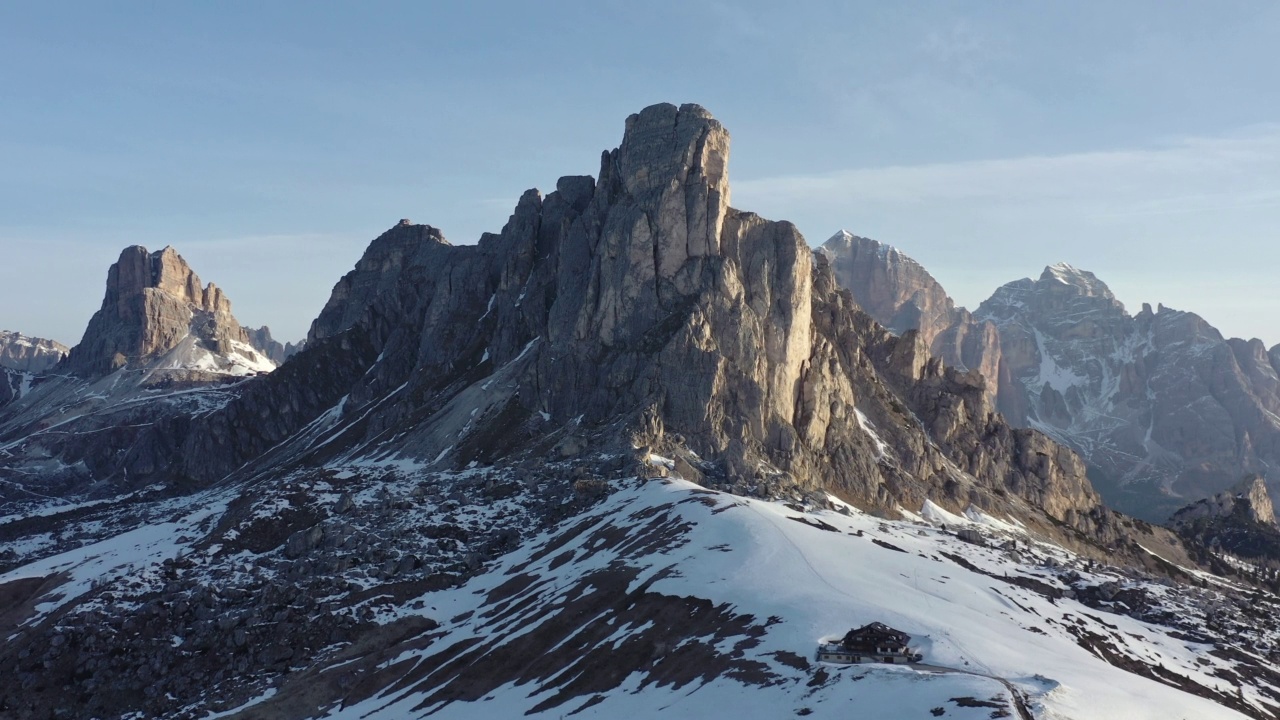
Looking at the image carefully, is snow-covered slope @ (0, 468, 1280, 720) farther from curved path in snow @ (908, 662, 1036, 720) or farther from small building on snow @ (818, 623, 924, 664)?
small building on snow @ (818, 623, 924, 664)

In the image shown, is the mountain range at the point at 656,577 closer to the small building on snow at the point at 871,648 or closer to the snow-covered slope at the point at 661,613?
the snow-covered slope at the point at 661,613

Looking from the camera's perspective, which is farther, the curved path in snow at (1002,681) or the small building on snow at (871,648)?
the small building on snow at (871,648)

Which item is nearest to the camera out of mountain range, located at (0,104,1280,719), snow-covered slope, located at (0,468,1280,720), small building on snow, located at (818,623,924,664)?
snow-covered slope, located at (0,468,1280,720)

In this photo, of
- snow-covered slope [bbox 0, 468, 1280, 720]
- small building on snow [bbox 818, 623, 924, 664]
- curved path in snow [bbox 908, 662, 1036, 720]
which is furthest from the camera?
small building on snow [bbox 818, 623, 924, 664]

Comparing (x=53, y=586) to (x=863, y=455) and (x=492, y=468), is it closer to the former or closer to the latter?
(x=492, y=468)

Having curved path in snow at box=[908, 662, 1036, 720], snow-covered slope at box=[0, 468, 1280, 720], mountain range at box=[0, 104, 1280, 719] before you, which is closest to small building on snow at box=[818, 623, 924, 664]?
curved path in snow at box=[908, 662, 1036, 720]

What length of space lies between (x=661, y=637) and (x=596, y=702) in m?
10.9

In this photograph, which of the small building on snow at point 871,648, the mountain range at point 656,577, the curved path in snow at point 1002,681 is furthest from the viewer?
the mountain range at point 656,577

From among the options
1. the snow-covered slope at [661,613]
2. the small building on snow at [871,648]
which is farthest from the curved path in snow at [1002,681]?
the small building on snow at [871,648]

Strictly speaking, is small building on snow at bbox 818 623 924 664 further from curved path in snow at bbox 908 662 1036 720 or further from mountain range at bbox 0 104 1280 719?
mountain range at bbox 0 104 1280 719

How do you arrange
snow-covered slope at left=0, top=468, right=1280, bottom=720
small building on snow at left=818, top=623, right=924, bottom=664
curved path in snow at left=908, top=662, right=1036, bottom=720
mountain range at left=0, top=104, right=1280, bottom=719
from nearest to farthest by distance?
curved path in snow at left=908, top=662, right=1036, bottom=720 < snow-covered slope at left=0, top=468, right=1280, bottom=720 < small building on snow at left=818, top=623, right=924, bottom=664 < mountain range at left=0, top=104, right=1280, bottom=719

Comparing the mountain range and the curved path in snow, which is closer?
the curved path in snow

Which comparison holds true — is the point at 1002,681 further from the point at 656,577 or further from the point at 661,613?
the point at 656,577

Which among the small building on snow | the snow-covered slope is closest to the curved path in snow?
the snow-covered slope
